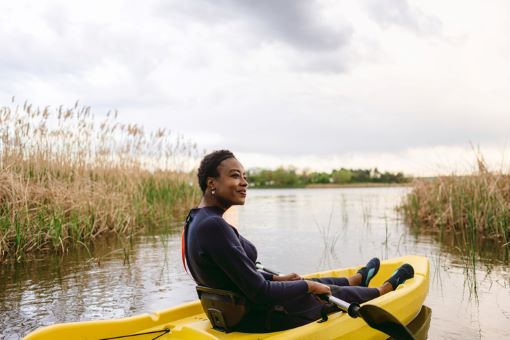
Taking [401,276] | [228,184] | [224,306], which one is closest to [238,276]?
[224,306]

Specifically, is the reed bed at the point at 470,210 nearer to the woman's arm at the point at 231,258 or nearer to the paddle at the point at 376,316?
the paddle at the point at 376,316

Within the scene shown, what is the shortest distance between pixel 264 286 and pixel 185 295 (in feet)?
9.11

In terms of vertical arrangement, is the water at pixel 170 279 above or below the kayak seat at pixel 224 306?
below

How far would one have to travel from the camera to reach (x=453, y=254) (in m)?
7.81

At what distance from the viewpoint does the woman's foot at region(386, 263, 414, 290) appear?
4.40 m

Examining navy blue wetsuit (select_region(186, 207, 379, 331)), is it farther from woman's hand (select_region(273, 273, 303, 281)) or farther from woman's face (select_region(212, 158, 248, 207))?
woman's hand (select_region(273, 273, 303, 281))

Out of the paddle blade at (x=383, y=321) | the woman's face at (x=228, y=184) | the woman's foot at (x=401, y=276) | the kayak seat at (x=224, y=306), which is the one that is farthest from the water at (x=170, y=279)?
the woman's face at (x=228, y=184)

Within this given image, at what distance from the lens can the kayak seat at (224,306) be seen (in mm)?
3107

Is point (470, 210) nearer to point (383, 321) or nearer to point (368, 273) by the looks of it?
point (368, 273)

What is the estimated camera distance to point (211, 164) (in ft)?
10.4

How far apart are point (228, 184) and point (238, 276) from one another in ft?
1.89

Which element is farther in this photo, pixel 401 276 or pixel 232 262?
pixel 401 276

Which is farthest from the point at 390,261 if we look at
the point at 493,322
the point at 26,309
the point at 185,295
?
the point at 26,309

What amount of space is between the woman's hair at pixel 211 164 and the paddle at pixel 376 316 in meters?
1.12
